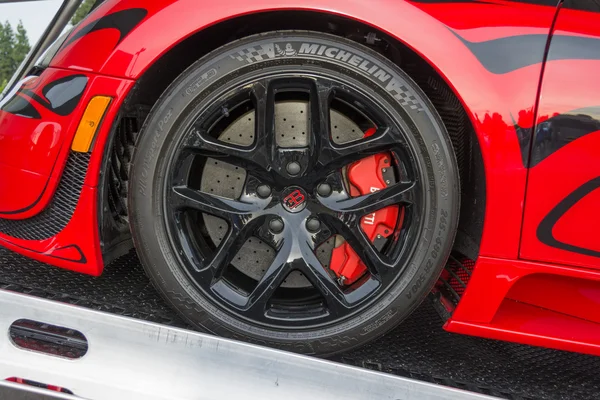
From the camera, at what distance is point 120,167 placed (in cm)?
135

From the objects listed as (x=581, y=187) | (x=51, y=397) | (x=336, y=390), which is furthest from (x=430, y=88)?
(x=51, y=397)

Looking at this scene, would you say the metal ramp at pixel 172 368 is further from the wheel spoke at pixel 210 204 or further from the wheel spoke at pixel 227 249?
the wheel spoke at pixel 210 204

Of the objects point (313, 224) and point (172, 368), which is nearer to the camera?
point (172, 368)

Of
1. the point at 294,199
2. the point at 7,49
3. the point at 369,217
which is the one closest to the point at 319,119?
the point at 294,199

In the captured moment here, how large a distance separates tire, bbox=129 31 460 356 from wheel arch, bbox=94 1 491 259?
0.25 feet

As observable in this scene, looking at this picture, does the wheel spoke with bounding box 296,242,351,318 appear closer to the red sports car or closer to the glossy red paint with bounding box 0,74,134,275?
the red sports car

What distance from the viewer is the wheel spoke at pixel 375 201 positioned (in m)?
1.22

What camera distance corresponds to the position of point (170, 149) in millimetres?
1185

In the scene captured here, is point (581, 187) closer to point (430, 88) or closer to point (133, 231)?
point (430, 88)

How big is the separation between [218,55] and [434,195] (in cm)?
69

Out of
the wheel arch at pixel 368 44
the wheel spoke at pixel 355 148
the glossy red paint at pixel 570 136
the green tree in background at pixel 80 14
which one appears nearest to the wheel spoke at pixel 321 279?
the wheel spoke at pixel 355 148

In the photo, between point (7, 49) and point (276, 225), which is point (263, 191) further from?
point (7, 49)

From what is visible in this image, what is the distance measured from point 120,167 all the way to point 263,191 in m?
0.47

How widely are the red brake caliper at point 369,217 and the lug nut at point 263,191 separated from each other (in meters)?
0.24
